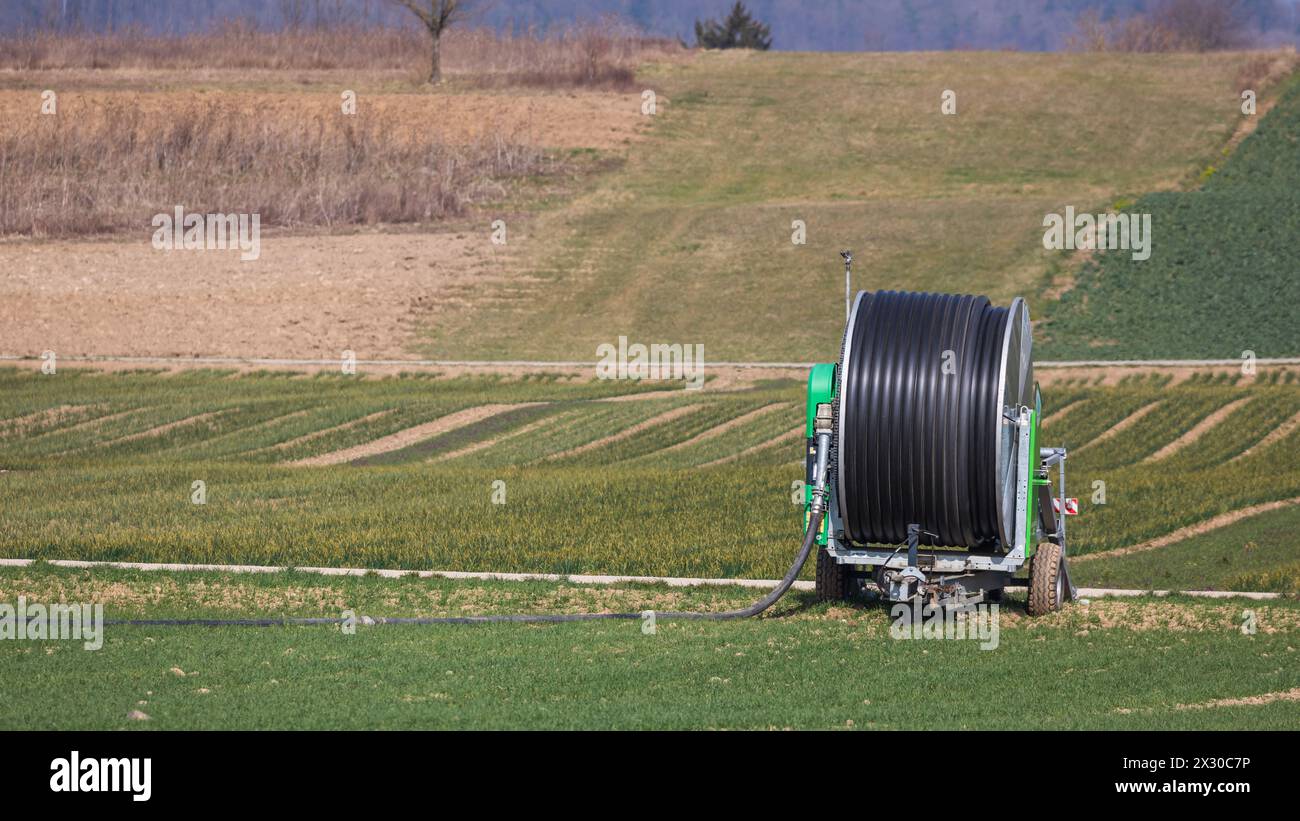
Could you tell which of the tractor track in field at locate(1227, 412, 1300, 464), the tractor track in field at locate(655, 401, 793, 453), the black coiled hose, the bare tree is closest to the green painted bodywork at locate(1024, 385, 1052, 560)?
the black coiled hose

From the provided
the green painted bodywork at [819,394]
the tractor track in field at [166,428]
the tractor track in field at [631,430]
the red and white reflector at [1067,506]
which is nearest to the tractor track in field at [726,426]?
the tractor track in field at [631,430]

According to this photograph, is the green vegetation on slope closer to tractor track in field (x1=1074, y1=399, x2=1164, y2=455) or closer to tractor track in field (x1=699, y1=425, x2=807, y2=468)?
tractor track in field (x1=1074, y1=399, x2=1164, y2=455)

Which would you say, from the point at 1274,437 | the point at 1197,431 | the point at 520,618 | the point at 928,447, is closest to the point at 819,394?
the point at 928,447

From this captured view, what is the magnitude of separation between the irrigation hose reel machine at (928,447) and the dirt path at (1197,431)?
1802cm

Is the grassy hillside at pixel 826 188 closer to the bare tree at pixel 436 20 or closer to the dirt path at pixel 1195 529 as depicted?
the bare tree at pixel 436 20

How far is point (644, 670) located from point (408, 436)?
79.6 ft

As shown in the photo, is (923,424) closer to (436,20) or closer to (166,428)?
(166,428)

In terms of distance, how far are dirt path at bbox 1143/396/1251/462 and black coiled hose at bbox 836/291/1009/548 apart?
61.0 ft

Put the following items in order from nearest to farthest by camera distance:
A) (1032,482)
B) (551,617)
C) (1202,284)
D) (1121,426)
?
1. (1032,482)
2. (551,617)
3. (1121,426)
4. (1202,284)

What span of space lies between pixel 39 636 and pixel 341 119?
195 ft

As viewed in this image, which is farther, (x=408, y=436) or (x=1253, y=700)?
(x=408, y=436)

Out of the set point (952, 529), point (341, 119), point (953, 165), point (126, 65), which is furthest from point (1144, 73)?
point (952, 529)

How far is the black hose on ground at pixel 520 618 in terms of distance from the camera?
57.4ft

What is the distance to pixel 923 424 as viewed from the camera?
16891 mm
